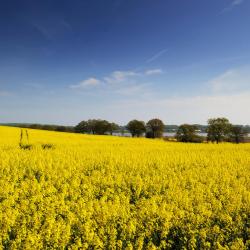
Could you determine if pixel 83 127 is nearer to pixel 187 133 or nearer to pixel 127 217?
pixel 187 133

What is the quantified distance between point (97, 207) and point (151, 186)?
4.14 meters

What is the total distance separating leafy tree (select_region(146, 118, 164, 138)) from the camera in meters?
97.3

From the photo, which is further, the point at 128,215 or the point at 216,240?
the point at 128,215

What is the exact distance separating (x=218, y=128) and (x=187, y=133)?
860 cm

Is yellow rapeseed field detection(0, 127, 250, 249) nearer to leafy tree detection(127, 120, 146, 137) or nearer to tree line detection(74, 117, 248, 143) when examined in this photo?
tree line detection(74, 117, 248, 143)

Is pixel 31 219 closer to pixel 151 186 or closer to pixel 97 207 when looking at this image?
pixel 97 207

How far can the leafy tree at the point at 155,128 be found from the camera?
97.3 m

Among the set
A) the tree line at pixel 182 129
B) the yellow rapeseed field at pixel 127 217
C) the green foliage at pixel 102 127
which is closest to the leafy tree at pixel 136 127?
the tree line at pixel 182 129

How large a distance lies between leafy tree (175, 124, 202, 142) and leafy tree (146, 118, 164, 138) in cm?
1108

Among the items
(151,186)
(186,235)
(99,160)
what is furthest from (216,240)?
(99,160)

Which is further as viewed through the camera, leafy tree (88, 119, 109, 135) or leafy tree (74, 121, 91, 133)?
leafy tree (74, 121, 91, 133)

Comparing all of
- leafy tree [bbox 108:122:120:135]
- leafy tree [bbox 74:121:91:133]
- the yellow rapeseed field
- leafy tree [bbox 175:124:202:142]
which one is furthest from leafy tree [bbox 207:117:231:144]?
the yellow rapeseed field

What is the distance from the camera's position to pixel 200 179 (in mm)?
12672

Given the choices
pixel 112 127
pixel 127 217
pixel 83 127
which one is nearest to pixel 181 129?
pixel 112 127
